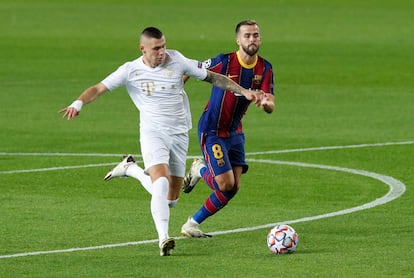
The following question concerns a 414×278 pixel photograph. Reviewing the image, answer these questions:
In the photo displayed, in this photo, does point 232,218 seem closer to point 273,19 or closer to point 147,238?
point 147,238

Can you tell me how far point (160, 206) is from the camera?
13.9 m

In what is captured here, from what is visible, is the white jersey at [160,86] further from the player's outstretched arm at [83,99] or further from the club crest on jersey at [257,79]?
the club crest on jersey at [257,79]

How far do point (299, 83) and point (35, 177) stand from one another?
15.1 metres

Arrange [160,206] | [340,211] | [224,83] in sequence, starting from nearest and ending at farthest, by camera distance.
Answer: [160,206] < [224,83] < [340,211]

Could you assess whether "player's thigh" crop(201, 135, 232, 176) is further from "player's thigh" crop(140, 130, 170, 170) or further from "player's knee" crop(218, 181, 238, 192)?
"player's thigh" crop(140, 130, 170, 170)

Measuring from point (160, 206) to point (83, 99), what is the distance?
4.29 feet

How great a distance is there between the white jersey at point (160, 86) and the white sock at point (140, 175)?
0.75 metres

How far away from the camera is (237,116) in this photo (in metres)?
15.5

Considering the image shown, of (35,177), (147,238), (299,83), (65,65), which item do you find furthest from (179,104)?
(65,65)

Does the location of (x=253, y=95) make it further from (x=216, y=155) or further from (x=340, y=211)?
(x=340, y=211)

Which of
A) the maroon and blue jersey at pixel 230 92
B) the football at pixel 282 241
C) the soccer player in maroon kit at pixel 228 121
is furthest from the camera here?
the maroon and blue jersey at pixel 230 92

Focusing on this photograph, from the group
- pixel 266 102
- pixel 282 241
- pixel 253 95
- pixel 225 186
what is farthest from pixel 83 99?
pixel 282 241

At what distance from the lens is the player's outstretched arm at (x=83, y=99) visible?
537 inches

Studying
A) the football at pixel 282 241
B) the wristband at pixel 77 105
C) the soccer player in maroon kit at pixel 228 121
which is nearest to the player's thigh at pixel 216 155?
the soccer player in maroon kit at pixel 228 121
